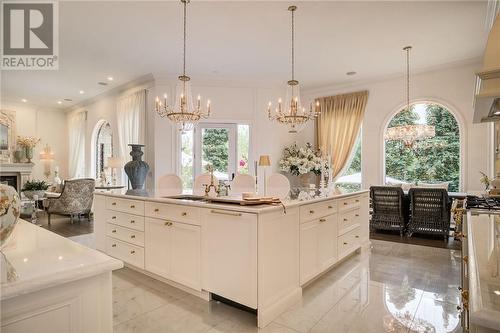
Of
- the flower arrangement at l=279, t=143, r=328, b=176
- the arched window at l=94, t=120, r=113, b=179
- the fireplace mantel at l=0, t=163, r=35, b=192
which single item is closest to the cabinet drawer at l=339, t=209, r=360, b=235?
the flower arrangement at l=279, t=143, r=328, b=176

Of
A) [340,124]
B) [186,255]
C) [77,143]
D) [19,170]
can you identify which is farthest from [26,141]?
[340,124]

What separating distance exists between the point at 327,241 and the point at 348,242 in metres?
0.66

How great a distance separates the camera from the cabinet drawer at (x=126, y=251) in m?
3.09

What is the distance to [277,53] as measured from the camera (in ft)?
16.0

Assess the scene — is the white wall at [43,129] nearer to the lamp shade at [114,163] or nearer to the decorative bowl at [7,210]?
the lamp shade at [114,163]

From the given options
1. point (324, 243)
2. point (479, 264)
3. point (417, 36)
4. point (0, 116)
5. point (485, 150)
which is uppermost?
point (417, 36)

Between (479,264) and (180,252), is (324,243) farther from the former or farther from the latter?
(479,264)

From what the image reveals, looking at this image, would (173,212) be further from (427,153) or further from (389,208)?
(427,153)

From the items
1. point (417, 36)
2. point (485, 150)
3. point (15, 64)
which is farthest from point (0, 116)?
point (485, 150)

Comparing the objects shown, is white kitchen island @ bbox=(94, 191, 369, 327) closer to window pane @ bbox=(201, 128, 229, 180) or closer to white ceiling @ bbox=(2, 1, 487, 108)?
white ceiling @ bbox=(2, 1, 487, 108)

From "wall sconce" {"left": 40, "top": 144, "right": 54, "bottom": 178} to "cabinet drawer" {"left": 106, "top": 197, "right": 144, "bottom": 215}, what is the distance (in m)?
7.43

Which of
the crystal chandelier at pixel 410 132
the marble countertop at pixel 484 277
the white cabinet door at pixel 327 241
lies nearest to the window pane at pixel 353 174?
the crystal chandelier at pixel 410 132

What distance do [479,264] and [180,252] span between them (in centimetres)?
231

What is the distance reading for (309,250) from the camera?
2760 mm
